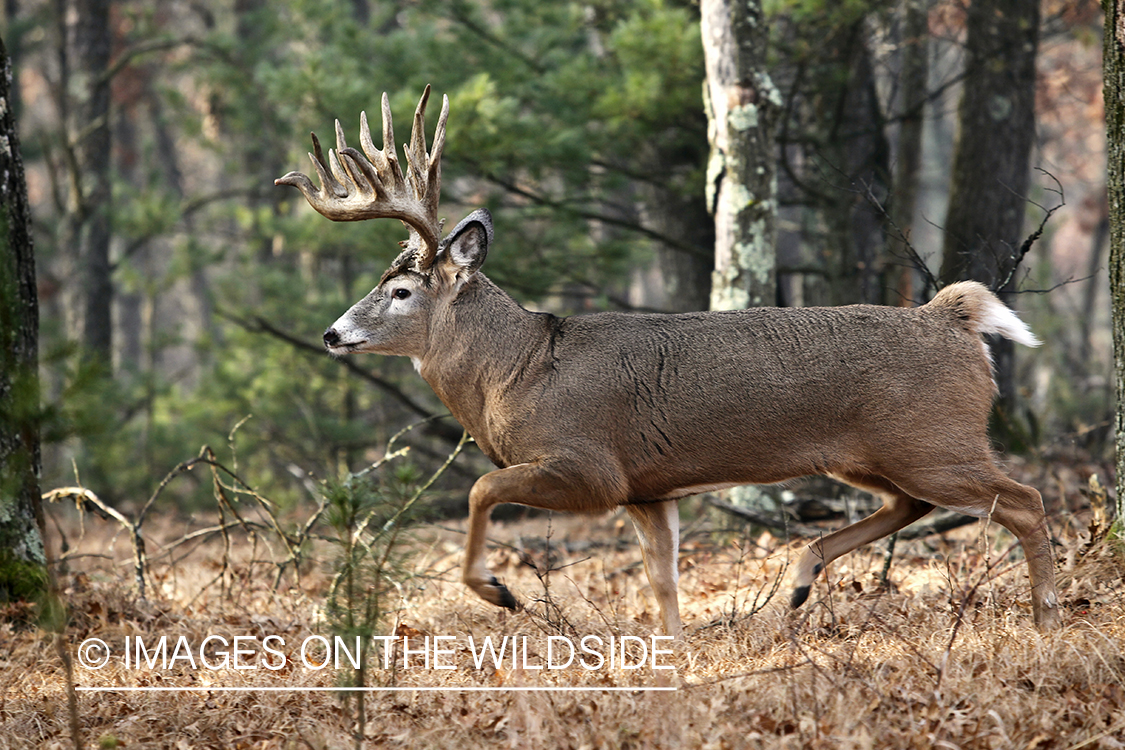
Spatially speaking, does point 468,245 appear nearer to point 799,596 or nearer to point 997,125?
point 799,596

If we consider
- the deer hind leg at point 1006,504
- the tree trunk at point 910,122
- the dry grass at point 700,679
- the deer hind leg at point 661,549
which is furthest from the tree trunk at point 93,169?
the deer hind leg at point 1006,504

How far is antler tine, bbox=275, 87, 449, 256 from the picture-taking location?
18.8ft

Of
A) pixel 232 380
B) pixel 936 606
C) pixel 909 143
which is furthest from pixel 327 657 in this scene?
pixel 232 380

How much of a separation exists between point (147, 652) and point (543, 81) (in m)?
6.83

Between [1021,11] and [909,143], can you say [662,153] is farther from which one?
[1021,11]

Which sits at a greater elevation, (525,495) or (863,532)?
(525,495)

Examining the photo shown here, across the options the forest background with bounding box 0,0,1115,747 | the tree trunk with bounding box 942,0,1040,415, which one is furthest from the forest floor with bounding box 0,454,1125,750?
the tree trunk with bounding box 942,0,1040,415

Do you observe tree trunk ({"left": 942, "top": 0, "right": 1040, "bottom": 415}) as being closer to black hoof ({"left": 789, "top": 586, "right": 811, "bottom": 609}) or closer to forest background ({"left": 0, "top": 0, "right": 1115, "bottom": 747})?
forest background ({"left": 0, "top": 0, "right": 1115, "bottom": 747})

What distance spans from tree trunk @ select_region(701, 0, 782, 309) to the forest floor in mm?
2021

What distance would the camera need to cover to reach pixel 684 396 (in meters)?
5.35

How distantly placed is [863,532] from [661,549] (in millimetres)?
1138

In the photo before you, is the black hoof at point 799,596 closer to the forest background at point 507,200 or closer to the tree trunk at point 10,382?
the forest background at point 507,200

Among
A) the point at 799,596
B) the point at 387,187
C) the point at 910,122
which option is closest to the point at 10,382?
the point at 387,187

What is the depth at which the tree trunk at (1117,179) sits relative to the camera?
5.22m
